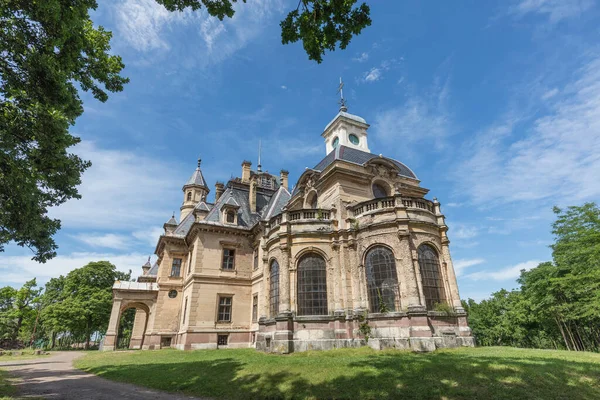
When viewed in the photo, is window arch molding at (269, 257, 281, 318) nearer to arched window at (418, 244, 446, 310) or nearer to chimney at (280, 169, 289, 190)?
arched window at (418, 244, 446, 310)

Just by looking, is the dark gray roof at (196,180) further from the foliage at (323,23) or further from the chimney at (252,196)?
the foliage at (323,23)

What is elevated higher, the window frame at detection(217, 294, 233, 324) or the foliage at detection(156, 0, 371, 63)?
the foliage at detection(156, 0, 371, 63)

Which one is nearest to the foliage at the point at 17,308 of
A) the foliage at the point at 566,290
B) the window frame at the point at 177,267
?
the window frame at the point at 177,267

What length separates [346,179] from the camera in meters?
21.5

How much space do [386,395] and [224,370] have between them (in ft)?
22.6

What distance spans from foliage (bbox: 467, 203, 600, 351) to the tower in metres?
39.2

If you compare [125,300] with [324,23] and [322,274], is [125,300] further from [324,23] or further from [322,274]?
[324,23]

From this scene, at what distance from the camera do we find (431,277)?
17.3 m

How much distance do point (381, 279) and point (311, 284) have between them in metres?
4.24

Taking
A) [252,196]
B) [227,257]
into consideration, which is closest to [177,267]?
[227,257]

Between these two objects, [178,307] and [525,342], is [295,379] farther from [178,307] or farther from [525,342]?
[525,342]

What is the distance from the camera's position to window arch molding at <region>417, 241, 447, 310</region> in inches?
663

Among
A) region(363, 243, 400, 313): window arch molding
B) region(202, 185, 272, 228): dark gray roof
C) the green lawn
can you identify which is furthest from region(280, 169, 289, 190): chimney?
the green lawn

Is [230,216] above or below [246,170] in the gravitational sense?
below
